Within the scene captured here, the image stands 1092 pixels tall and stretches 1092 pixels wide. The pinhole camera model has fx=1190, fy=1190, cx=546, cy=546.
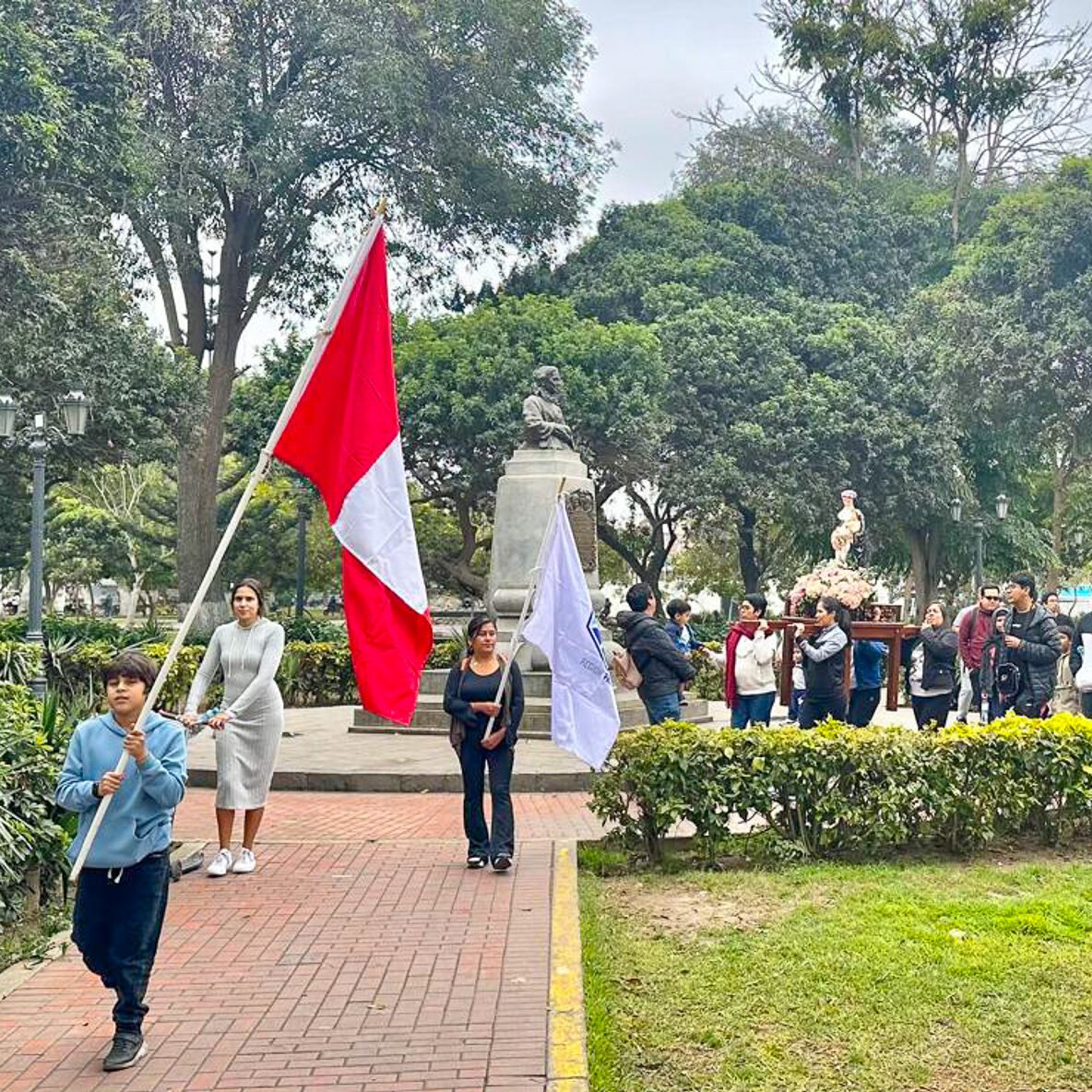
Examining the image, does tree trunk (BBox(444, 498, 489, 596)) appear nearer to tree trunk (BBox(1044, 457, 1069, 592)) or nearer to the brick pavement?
tree trunk (BBox(1044, 457, 1069, 592))

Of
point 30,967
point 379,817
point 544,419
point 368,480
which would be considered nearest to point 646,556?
point 544,419

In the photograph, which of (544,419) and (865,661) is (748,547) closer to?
(544,419)

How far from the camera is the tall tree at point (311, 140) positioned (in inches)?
965

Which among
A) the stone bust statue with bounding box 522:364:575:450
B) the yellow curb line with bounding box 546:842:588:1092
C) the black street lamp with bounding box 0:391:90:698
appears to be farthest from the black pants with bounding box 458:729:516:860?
the stone bust statue with bounding box 522:364:575:450

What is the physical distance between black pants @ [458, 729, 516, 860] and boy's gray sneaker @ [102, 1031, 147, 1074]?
302 centimetres

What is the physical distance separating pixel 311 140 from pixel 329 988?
23.0m

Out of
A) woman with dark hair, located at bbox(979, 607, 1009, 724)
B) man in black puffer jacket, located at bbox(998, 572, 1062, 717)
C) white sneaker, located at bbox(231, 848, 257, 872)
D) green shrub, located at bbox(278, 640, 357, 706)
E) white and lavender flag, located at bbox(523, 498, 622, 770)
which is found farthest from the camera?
green shrub, located at bbox(278, 640, 357, 706)

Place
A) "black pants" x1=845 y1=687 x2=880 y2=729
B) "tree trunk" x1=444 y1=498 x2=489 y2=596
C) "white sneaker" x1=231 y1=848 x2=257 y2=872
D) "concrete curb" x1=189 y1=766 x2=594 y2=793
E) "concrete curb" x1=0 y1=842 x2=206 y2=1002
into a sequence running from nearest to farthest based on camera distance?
1. "concrete curb" x1=0 y1=842 x2=206 y2=1002
2. "white sneaker" x1=231 y1=848 x2=257 y2=872
3. "concrete curb" x1=189 y1=766 x2=594 y2=793
4. "black pants" x1=845 y1=687 x2=880 y2=729
5. "tree trunk" x1=444 y1=498 x2=489 y2=596

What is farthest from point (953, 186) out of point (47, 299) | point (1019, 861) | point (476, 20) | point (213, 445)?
point (1019, 861)

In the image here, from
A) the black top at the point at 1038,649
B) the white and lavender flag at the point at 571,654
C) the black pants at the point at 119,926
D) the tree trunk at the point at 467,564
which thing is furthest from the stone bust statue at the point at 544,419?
the tree trunk at the point at 467,564

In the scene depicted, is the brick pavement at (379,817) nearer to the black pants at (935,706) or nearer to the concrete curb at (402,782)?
the concrete curb at (402,782)

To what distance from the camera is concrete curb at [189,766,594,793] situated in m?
10.3

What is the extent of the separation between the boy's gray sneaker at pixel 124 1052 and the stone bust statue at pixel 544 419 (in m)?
11.5

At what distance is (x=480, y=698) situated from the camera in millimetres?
7168
